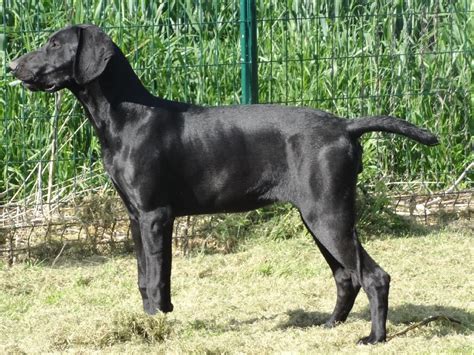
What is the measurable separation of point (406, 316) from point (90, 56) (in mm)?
2574

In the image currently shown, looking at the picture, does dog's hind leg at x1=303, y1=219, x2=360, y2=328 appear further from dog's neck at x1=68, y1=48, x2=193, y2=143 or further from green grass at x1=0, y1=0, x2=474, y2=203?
green grass at x1=0, y1=0, x2=474, y2=203

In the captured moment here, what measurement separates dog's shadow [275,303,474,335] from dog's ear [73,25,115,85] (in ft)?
6.40

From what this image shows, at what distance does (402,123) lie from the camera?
624cm

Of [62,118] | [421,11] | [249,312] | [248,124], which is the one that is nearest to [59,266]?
[62,118]

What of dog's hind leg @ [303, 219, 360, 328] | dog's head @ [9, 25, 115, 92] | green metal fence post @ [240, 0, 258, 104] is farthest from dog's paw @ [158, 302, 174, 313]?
green metal fence post @ [240, 0, 258, 104]

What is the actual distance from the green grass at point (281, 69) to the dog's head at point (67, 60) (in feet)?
6.69

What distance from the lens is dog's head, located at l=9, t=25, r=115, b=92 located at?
20.7ft

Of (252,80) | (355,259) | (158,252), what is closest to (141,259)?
(158,252)

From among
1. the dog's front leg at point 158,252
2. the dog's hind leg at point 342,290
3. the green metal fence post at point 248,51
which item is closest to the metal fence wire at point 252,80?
the green metal fence post at point 248,51

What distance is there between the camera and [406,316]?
6641mm

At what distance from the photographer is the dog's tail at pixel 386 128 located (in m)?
6.18

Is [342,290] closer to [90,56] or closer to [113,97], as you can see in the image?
[113,97]

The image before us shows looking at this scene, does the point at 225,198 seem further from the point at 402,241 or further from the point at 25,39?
the point at 25,39

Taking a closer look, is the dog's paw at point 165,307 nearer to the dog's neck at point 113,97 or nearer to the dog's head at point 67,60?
the dog's neck at point 113,97
